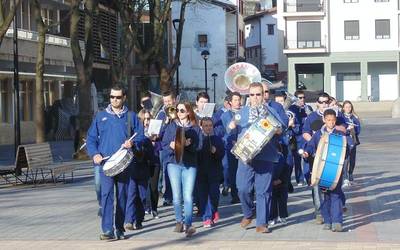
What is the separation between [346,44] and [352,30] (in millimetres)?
1329

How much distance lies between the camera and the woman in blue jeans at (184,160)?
10430 mm

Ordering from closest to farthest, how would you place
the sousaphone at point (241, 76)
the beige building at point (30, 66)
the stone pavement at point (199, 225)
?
the stone pavement at point (199, 225) < the sousaphone at point (241, 76) < the beige building at point (30, 66)

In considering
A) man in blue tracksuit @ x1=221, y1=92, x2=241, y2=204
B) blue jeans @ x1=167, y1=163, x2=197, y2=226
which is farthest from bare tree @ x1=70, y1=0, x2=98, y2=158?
blue jeans @ x1=167, y1=163, x2=197, y2=226

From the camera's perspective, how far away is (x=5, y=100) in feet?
117

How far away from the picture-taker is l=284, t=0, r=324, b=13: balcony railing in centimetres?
7006

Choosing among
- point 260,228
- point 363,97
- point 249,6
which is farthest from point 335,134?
point 249,6

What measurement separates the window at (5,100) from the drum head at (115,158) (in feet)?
85.0

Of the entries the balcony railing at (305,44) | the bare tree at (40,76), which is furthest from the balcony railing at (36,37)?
the balcony railing at (305,44)

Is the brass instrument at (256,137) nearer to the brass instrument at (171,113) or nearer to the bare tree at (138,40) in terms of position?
the brass instrument at (171,113)

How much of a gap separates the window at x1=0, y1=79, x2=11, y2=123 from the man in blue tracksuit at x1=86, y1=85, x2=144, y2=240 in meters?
25.6

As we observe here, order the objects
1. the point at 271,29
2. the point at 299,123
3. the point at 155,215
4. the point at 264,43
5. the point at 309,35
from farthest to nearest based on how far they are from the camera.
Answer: the point at 264,43, the point at 271,29, the point at 309,35, the point at 299,123, the point at 155,215

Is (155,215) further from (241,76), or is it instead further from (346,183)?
(346,183)

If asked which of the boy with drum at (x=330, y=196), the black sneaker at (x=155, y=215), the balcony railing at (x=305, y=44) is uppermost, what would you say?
the balcony railing at (x=305, y=44)

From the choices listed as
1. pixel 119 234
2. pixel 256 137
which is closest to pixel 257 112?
pixel 256 137
